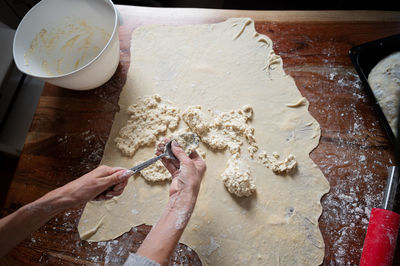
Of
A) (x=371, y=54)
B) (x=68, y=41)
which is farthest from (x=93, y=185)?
(x=371, y=54)

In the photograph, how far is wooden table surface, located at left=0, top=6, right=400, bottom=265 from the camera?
108 cm

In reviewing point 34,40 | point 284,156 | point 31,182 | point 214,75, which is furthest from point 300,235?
point 34,40

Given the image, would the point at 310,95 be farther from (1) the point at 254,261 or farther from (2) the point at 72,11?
(2) the point at 72,11

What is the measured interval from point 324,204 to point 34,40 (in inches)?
66.8

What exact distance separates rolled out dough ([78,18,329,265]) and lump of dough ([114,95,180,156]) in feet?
0.13

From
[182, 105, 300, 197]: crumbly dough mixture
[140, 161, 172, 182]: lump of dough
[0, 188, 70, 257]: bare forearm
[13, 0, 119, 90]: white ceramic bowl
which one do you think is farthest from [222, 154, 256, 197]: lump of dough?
[13, 0, 119, 90]: white ceramic bowl

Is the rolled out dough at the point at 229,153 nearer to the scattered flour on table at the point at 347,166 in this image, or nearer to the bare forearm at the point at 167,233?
the scattered flour on table at the point at 347,166

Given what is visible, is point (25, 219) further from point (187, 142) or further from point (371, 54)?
point (371, 54)

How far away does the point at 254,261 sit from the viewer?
101 centimetres

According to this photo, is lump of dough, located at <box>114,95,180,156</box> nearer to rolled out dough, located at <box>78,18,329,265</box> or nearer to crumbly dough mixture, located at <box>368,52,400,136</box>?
rolled out dough, located at <box>78,18,329,265</box>

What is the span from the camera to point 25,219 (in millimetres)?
895

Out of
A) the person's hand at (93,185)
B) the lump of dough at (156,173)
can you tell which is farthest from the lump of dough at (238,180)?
the person's hand at (93,185)

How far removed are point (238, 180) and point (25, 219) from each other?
2.82 feet

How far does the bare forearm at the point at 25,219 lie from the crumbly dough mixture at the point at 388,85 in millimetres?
1486
